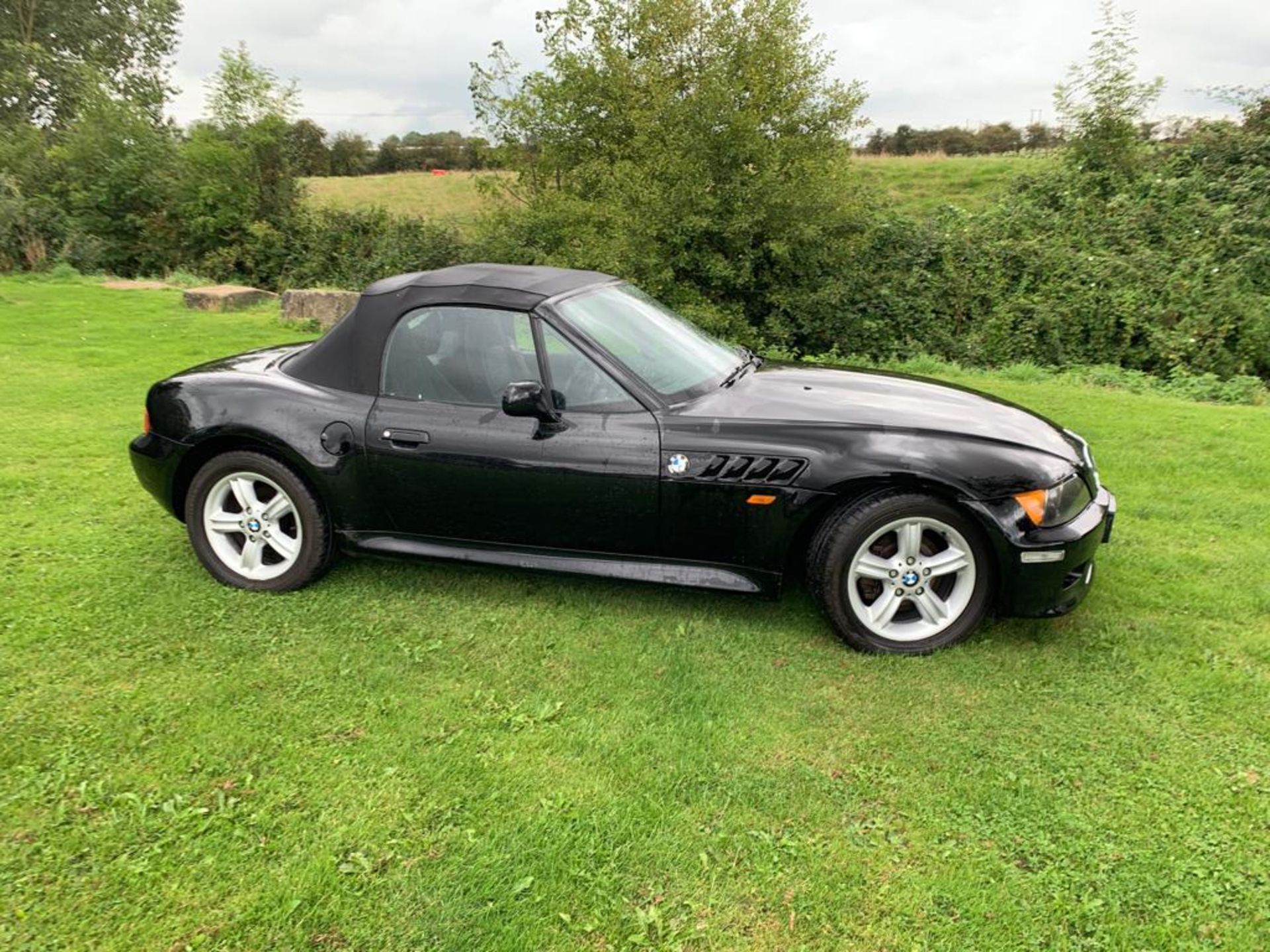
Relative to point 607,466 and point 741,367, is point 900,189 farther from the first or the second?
point 607,466

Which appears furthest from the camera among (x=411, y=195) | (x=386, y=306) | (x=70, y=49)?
(x=70, y=49)

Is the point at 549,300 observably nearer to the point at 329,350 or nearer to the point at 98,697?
the point at 329,350

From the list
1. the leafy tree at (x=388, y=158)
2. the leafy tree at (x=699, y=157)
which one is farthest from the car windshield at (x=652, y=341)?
the leafy tree at (x=388, y=158)

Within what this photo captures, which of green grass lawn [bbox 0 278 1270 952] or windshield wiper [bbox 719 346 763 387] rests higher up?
windshield wiper [bbox 719 346 763 387]

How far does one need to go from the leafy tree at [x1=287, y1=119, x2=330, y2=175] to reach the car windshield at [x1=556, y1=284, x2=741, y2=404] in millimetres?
19453

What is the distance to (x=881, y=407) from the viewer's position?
3568 millimetres

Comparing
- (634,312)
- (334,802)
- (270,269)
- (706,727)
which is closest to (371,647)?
(334,802)

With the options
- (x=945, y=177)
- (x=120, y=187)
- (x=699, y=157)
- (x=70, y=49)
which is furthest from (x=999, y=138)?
(x=70, y=49)

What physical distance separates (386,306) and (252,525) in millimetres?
1194

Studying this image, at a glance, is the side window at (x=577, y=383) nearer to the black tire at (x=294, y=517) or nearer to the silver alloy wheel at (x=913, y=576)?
the silver alloy wheel at (x=913, y=576)

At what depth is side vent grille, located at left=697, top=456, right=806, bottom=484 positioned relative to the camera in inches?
131

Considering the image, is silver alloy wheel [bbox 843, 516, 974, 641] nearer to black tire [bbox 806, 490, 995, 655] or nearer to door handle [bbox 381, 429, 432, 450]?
black tire [bbox 806, 490, 995, 655]

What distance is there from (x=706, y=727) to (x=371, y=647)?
143 cm

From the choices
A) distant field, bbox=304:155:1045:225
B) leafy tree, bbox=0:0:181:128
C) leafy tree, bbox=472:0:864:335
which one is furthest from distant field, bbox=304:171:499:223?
leafy tree, bbox=0:0:181:128
